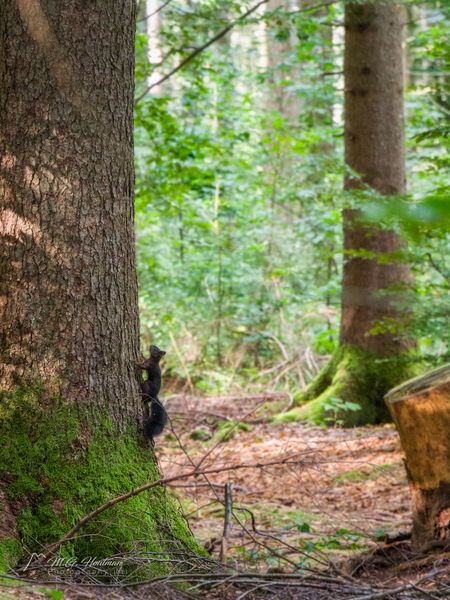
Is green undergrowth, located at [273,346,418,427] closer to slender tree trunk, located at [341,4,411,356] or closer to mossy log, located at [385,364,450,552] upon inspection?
slender tree trunk, located at [341,4,411,356]

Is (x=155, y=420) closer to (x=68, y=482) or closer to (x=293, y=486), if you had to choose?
(x=68, y=482)

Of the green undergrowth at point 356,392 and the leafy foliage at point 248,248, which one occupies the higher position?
the leafy foliage at point 248,248

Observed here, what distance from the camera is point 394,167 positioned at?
9.65m

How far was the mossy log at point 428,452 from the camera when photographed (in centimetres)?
458

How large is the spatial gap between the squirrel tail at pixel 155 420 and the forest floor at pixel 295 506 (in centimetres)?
25

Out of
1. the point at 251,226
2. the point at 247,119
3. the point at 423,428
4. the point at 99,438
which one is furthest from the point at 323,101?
the point at 99,438

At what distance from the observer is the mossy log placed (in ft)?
15.0

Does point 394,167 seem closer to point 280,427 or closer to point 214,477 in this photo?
point 280,427

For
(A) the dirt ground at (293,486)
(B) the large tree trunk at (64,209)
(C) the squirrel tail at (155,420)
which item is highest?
(B) the large tree trunk at (64,209)

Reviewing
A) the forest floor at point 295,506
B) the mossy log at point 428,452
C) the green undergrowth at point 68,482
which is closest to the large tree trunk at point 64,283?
the green undergrowth at point 68,482

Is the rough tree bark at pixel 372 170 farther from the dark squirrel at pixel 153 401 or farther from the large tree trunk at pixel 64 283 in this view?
the large tree trunk at pixel 64 283

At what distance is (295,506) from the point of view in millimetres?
6641

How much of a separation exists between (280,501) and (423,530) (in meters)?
2.26

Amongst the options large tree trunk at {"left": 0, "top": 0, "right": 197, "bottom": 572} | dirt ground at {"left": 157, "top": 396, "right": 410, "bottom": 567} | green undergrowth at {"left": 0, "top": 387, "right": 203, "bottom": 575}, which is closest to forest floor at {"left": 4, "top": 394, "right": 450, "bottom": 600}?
dirt ground at {"left": 157, "top": 396, "right": 410, "bottom": 567}
